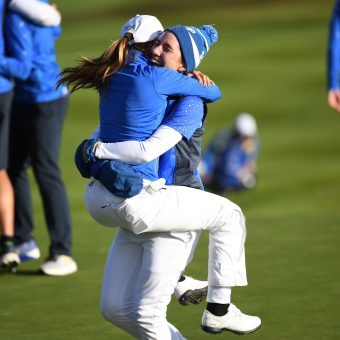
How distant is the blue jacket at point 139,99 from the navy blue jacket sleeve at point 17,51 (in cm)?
263

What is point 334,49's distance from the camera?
8.48m

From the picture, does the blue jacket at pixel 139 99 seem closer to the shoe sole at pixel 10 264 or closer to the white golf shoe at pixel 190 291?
the white golf shoe at pixel 190 291

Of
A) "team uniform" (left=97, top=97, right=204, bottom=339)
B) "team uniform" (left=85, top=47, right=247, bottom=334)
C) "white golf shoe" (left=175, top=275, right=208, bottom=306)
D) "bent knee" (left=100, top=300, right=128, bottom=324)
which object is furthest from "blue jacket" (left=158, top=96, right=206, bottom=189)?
"bent knee" (left=100, top=300, right=128, bottom=324)

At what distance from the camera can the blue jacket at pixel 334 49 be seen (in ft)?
27.8

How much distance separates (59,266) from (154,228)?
118 inches

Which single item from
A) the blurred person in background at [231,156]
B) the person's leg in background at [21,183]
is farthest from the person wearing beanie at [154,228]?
the blurred person in background at [231,156]

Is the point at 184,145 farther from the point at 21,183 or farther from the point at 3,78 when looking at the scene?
the point at 21,183

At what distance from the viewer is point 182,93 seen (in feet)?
19.0

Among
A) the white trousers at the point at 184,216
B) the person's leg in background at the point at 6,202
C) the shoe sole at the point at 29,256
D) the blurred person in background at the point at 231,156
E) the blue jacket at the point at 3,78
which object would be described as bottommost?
the blurred person in background at the point at 231,156

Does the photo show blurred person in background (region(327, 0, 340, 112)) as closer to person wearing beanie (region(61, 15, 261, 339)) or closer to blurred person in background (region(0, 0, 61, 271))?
blurred person in background (region(0, 0, 61, 271))

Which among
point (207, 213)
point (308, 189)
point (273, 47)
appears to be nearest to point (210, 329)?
point (207, 213)

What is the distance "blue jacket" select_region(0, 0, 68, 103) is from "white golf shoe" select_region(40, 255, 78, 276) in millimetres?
1302

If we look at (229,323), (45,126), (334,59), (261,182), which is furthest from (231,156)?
(229,323)

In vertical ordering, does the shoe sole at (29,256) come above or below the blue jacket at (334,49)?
below
